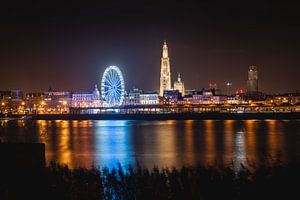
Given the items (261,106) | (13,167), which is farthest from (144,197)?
(261,106)

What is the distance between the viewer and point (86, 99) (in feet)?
473

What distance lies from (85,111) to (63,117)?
58.6 ft

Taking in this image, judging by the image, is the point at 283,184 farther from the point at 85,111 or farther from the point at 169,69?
the point at 169,69

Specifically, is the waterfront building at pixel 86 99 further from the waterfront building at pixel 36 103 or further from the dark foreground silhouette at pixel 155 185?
the dark foreground silhouette at pixel 155 185

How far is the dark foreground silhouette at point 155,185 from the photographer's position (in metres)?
9.66

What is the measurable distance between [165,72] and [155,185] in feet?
472

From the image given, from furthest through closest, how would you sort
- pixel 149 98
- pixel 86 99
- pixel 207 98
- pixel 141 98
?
pixel 207 98 → pixel 141 98 → pixel 149 98 → pixel 86 99

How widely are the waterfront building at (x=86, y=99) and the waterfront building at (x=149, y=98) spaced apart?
569 inches

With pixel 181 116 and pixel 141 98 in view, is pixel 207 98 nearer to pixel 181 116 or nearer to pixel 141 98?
pixel 141 98

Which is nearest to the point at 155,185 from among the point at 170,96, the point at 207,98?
the point at 170,96

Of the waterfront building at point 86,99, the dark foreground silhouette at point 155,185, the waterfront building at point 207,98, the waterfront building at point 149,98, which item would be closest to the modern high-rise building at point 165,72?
the waterfront building at point 149,98

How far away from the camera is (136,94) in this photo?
155 metres

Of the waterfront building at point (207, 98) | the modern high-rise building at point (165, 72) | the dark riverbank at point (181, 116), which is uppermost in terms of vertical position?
the modern high-rise building at point (165, 72)

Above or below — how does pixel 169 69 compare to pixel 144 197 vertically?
above
